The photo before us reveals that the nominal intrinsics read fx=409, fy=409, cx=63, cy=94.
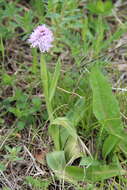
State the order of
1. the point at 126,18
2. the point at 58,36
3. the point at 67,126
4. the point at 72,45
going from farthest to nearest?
the point at 126,18, the point at 58,36, the point at 72,45, the point at 67,126

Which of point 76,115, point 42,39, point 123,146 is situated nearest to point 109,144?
point 123,146

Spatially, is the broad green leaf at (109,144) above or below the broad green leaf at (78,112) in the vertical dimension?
below

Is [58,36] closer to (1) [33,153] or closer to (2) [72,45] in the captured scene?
(2) [72,45]

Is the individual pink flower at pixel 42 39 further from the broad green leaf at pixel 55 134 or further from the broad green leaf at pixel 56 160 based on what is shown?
the broad green leaf at pixel 56 160

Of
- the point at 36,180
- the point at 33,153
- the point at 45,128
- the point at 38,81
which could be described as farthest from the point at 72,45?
the point at 36,180

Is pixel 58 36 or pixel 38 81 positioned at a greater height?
pixel 58 36

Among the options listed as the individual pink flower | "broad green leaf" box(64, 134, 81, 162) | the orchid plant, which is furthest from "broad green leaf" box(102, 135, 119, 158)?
the individual pink flower

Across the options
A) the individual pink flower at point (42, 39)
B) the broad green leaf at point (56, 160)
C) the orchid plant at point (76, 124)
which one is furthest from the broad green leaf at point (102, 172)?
the individual pink flower at point (42, 39)

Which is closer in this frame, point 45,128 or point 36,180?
point 36,180

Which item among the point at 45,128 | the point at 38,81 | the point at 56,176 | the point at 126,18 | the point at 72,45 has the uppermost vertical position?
the point at 126,18
